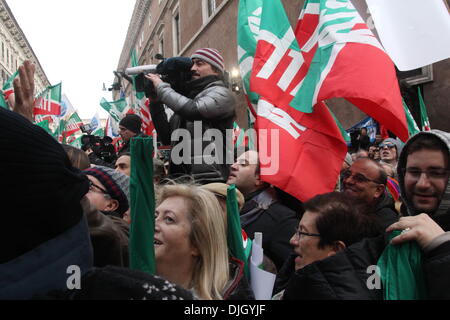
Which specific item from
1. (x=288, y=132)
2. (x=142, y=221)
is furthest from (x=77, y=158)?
(x=142, y=221)

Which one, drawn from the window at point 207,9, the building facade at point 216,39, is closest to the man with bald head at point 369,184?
the building facade at point 216,39

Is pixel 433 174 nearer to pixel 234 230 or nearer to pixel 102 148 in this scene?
pixel 234 230

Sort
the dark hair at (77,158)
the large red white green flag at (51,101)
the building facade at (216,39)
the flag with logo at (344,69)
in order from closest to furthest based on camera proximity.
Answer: the flag with logo at (344,69) → the dark hair at (77,158) → the building facade at (216,39) → the large red white green flag at (51,101)

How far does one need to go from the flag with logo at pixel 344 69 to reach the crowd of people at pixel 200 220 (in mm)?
488

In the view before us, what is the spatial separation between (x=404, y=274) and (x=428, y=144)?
73 cm

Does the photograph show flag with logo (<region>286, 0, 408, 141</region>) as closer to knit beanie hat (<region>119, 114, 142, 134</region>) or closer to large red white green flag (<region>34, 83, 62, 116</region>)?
knit beanie hat (<region>119, 114, 142, 134</region>)

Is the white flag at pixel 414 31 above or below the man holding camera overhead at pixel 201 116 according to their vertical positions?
above

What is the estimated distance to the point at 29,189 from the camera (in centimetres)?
69

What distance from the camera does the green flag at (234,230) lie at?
158cm

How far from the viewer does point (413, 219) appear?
132 cm

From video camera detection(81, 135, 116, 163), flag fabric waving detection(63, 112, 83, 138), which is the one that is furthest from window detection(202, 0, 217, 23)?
video camera detection(81, 135, 116, 163)

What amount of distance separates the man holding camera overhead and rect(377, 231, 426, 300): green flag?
4.78 feet

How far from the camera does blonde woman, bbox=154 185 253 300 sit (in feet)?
5.19

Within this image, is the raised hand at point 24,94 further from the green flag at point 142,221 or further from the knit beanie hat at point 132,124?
the knit beanie hat at point 132,124
